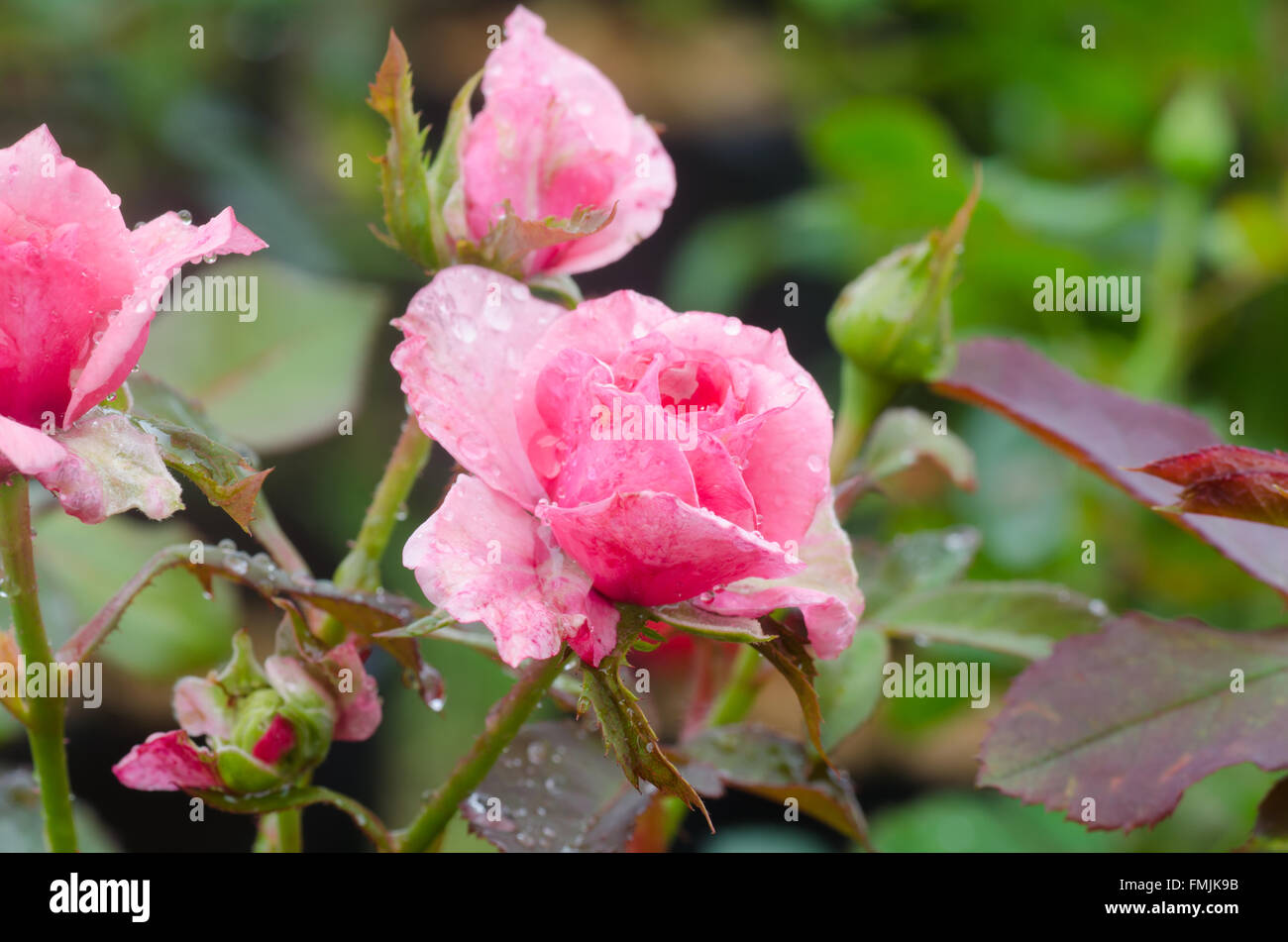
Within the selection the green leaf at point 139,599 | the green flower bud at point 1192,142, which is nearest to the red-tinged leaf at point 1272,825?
the green leaf at point 139,599

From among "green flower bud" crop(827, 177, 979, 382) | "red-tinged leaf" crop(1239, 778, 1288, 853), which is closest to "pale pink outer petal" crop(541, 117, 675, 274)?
"green flower bud" crop(827, 177, 979, 382)

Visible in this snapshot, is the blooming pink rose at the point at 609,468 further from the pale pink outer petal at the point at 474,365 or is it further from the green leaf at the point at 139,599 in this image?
the green leaf at the point at 139,599

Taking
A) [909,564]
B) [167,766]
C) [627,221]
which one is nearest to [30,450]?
[167,766]

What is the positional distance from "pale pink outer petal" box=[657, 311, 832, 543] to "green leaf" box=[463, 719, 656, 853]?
14cm

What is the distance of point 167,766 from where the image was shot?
387 millimetres

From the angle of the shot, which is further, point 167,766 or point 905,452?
point 905,452

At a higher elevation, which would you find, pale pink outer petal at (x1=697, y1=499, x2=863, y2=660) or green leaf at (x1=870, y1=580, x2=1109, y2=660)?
pale pink outer petal at (x1=697, y1=499, x2=863, y2=660)

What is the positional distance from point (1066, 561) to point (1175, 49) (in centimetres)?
71

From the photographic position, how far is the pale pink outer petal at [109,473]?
0.32 meters

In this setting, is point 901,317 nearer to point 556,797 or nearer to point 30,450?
point 556,797

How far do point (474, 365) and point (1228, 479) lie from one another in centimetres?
26

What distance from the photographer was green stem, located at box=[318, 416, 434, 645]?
1.49 feet

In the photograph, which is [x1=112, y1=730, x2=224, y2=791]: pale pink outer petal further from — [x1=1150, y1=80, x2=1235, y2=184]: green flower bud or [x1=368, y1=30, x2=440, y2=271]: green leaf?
[x1=1150, y1=80, x2=1235, y2=184]: green flower bud

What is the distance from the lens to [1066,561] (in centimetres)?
116
